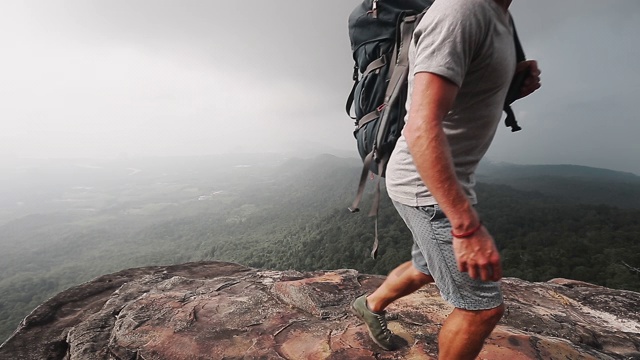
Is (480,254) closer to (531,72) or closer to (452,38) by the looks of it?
(452,38)

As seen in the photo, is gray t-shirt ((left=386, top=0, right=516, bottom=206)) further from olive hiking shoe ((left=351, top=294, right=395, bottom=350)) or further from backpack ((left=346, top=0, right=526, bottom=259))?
olive hiking shoe ((left=351, top=294, right=395, bottom=350))

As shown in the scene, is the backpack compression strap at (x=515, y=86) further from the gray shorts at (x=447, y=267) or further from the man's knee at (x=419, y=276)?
the man's knee at (x=419, y=276)

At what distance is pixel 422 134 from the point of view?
137cm

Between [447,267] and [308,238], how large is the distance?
77.2m

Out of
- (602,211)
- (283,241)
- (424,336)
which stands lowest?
(283,241)

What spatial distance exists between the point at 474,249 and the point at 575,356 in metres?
2.20

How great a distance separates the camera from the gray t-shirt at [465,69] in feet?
4.36

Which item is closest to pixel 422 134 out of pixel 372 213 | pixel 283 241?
pixel 372 213

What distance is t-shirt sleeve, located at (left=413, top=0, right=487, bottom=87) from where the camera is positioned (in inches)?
51.8

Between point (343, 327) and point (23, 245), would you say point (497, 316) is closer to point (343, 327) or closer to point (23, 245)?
point (343, 327)

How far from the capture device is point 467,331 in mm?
1792

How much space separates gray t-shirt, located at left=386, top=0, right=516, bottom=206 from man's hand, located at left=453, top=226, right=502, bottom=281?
0.36 meters

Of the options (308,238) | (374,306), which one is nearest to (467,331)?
(374,306)

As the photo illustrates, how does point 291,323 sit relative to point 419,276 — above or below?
below
